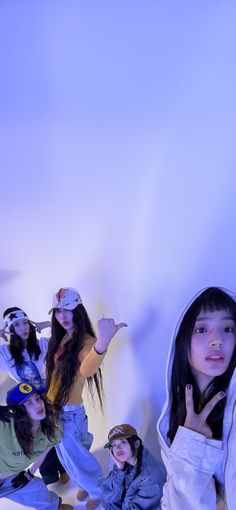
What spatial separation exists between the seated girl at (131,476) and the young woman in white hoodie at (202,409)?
30cm

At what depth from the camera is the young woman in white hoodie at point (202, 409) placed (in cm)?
84

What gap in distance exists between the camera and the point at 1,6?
142cm

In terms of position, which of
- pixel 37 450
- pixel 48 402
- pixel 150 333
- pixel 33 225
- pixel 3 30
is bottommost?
pixel 37 450

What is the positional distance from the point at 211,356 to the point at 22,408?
663mm

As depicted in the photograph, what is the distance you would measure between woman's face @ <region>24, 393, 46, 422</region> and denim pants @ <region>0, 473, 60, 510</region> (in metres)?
0.24

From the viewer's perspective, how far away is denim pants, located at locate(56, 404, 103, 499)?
53.5 inches

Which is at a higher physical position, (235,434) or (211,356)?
(211,356)

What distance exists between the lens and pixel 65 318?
134 centimetres

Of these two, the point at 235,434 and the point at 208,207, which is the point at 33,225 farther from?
the point at 235,434

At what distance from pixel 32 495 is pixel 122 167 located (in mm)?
1120

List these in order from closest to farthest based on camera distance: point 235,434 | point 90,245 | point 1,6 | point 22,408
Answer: point 235,434, point 22,408, point 1,6, point 90,245

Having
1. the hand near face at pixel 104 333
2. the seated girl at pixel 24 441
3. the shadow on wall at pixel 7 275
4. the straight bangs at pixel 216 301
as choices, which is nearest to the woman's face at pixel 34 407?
the seated girl at pixel 24 441

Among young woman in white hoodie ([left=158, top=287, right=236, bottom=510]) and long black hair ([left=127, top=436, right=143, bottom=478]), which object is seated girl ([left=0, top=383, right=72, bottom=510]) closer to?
long black hair ([left=127, top=436, right=143, bottom=478])

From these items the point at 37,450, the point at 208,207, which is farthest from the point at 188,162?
the point at 37,450
